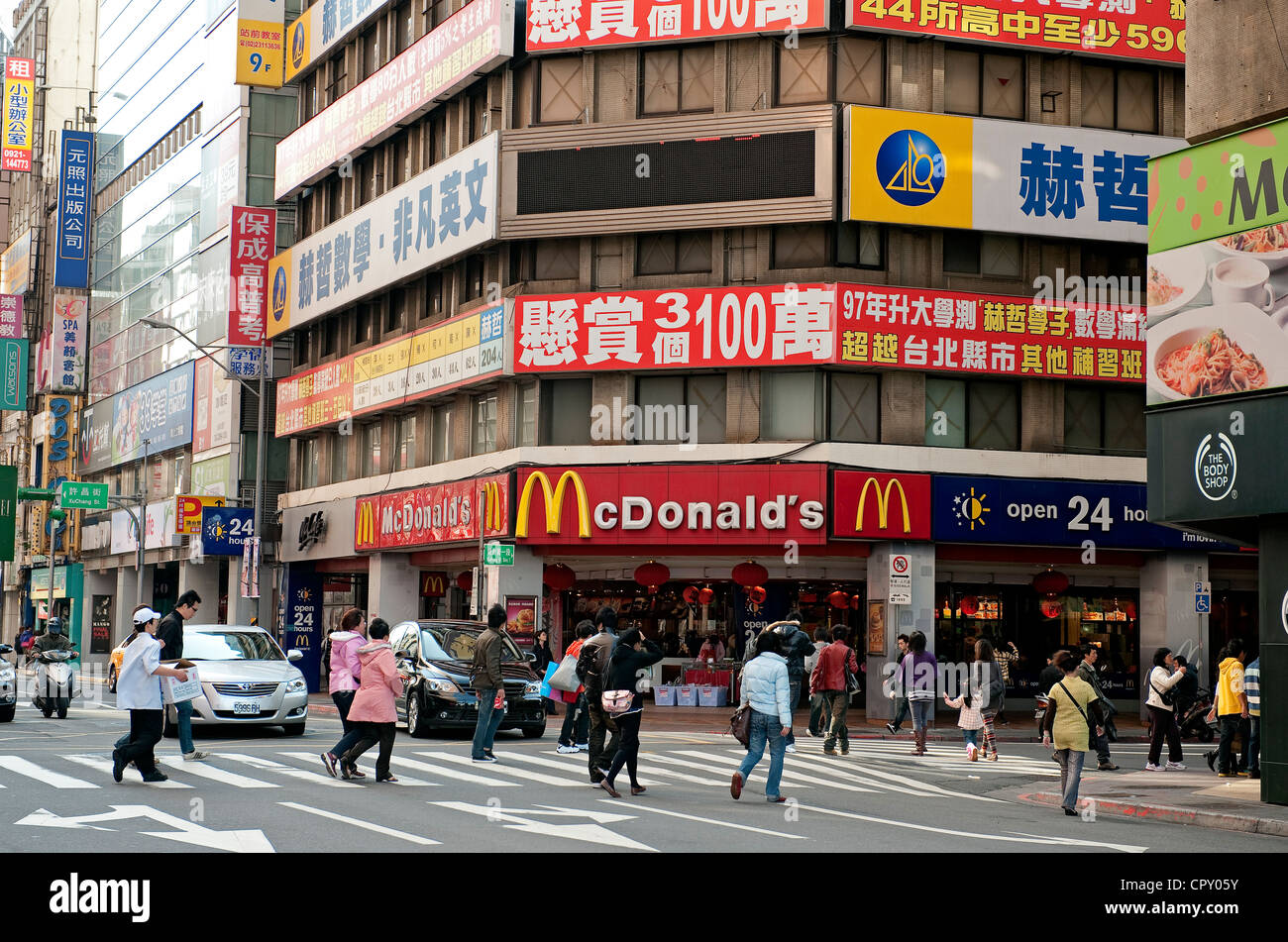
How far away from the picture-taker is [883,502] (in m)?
34.5

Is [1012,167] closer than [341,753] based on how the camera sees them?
No

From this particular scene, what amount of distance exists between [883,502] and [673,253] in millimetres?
7376

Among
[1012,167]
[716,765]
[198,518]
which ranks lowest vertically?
[716,765]

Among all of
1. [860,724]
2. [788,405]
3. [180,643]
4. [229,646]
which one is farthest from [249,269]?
[180,643]

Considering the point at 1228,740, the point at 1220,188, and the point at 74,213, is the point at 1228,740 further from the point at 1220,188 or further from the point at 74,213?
the point at 74,213

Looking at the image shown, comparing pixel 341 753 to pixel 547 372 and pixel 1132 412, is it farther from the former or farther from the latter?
pixel 1132 412

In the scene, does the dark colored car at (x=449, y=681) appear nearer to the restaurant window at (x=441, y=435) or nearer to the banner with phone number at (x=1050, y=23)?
the restaurant window at (x=441, y=435)

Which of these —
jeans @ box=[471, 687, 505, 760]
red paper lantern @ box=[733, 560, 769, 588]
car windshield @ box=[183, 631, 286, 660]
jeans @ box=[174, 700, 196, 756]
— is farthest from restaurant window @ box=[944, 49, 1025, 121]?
jeans @ box=[174, 700, 196, 756]

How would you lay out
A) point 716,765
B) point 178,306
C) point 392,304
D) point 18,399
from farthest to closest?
point 18,399
point 178,306
point 392,304
point 716,765

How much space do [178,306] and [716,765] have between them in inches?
1833

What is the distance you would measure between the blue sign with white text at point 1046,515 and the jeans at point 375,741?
19600mm

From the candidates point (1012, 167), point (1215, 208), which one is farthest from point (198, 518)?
point (1215, 208)

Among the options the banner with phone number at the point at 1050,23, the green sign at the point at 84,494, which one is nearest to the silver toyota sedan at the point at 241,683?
the banner with phone number at the point at 1050,23

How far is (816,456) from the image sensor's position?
34.6 m
